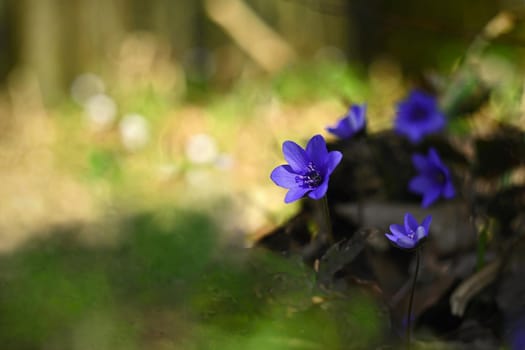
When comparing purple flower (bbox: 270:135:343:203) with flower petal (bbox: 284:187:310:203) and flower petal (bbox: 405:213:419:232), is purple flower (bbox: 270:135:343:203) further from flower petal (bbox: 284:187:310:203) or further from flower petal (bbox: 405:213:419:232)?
flower petal (bbox: 405:213:419:232)

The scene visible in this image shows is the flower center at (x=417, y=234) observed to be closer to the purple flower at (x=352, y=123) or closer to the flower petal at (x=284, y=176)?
the flower petal at (x=284, y=176)

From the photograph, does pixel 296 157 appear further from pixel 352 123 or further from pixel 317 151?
pixel 352 123

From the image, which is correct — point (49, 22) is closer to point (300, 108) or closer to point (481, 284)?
point (300, 108)

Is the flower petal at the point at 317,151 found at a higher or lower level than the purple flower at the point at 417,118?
lower

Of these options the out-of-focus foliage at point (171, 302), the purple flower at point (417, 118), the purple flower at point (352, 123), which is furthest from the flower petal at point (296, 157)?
the purple flower at point (417, 118)

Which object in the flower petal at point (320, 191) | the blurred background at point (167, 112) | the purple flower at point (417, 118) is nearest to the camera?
the flower petal at point (320, 191)

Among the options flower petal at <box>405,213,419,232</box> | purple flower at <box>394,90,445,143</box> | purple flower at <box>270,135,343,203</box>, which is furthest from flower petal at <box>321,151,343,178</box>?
purple flower at <box>394,90,445,143</box>

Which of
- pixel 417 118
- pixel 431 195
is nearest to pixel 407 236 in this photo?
pixel 431 195

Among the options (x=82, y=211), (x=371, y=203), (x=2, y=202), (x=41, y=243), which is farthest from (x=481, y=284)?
(x=2, y=202)
